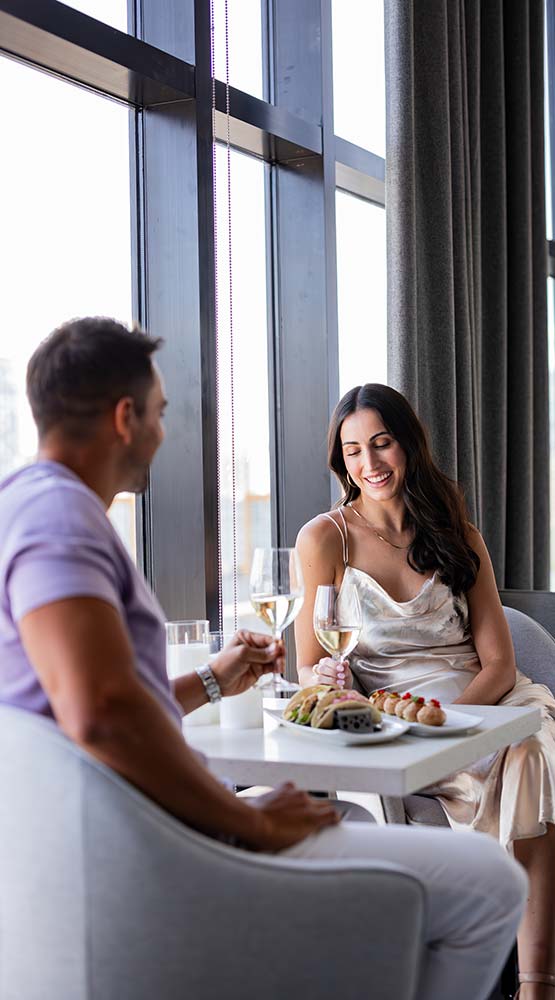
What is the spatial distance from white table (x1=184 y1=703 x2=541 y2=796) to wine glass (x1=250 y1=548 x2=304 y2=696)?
0.13m

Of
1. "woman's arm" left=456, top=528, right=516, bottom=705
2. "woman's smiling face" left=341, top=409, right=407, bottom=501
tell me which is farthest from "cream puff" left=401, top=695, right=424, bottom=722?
"woman's smiling face" left=341, top=409, right=407, bottom=501

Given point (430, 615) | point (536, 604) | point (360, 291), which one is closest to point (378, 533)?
point (430, 615)

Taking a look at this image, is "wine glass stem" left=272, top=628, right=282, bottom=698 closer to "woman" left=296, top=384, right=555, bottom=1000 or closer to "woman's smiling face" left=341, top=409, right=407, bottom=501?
"woman" left=296, top=384, right=555, bottom=1000

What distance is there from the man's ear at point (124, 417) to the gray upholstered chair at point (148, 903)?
34cm

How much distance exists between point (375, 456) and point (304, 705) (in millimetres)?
982

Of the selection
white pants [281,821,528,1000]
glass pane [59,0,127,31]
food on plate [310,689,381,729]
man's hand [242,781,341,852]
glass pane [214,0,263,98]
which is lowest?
white pants [281,821,528,1000]

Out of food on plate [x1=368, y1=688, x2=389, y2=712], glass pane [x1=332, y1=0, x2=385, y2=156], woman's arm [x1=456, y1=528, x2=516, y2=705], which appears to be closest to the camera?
food on plate [x1=368, y1=688, x2=389, y2=712]

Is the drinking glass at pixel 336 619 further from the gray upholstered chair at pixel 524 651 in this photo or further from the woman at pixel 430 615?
the gray upholstered chair at pixel 524 651

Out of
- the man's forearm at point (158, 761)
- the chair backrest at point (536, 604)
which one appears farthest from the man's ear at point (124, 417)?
the chair backrest at point (536, 604)

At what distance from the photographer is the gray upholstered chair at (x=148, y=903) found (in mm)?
1121

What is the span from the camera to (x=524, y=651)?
8.67 feet

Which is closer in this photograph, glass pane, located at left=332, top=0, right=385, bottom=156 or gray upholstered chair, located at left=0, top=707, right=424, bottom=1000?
gray upholstered chair, located at left=0, top=707, right=424, bottom=1000

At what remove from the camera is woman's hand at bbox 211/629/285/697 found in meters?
1.75

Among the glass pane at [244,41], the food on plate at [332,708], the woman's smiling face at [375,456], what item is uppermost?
the glass pane at [244,41]
